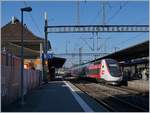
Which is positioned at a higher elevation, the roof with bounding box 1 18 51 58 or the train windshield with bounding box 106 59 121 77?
the roof with bounding box 1 18 51 58

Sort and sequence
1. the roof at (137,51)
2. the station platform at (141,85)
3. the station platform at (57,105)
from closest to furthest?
the station platform at (57,105) < the station platform at (141,85) < the roof at (137,51)

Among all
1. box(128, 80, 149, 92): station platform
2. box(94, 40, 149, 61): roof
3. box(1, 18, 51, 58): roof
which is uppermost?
box(1, 18, 51, 58): roof

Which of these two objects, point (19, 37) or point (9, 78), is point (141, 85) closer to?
point (9, 78)

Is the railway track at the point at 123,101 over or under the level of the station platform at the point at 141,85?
under

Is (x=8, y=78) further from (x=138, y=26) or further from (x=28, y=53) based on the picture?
(x=28, y=53)

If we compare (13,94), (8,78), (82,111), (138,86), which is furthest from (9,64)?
(138,86)

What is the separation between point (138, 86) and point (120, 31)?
17.3 meters

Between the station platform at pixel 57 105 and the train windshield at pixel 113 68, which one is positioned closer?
the station platform at pixel 57 105

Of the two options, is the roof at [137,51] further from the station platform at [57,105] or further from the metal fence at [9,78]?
the metal fence at [9,78]

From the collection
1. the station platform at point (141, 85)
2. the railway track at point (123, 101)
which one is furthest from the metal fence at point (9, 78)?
the station platform at point (141, 85)

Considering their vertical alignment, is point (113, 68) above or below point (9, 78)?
above

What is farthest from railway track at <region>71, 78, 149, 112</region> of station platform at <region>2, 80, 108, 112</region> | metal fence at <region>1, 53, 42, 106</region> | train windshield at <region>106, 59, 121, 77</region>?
train windshield at <region>106, 59, 121, 77</region>

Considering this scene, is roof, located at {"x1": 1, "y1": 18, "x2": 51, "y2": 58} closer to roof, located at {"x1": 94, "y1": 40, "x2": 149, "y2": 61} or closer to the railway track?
roof, located at {"x1": 94, "y1": 40, "x2": 149, "y2": 61}

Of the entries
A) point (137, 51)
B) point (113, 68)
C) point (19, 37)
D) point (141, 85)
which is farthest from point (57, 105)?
point (19, 37)
